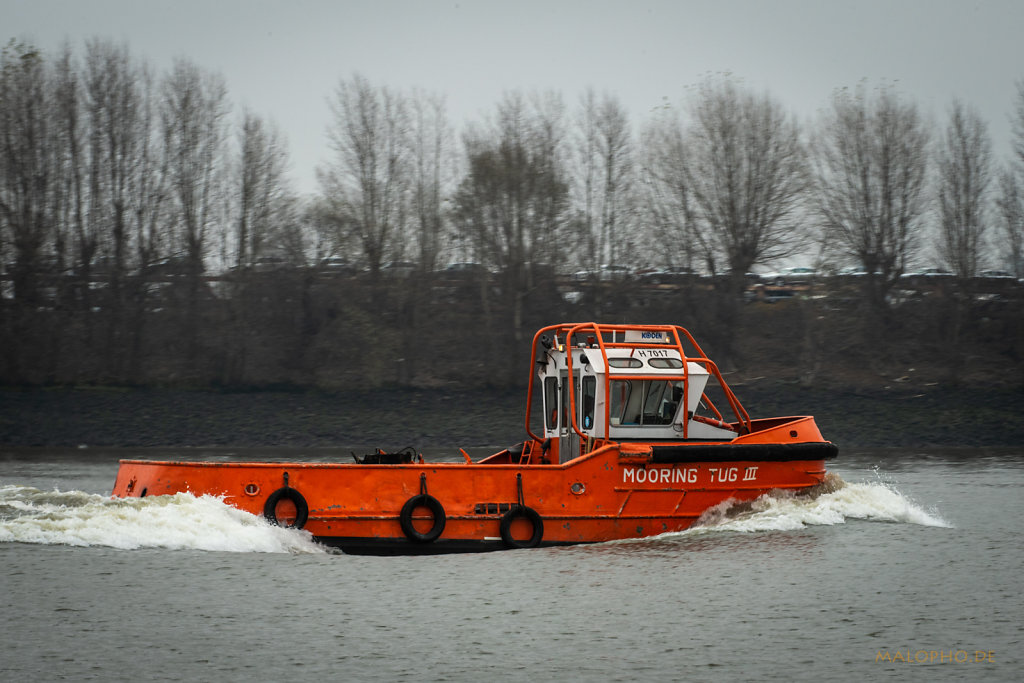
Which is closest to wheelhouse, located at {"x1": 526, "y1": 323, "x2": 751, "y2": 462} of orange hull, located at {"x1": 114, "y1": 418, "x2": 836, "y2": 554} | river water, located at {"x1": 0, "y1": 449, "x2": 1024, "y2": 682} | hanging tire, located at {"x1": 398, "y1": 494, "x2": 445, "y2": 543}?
orange hull, located at {"x1": 114, "y1": 418, "x2": 836, "y2": 554}

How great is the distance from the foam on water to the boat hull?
15cm

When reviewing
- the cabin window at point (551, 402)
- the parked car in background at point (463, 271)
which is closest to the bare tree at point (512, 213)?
the parked car in background at point (463, 271)

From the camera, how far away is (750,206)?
4072 centimetres

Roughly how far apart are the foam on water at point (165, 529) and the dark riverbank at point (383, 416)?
16.8m

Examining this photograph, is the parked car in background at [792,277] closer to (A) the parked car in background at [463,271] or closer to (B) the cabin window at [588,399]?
(A) the parked car in background at [463,271]

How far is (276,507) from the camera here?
13156 millimetres

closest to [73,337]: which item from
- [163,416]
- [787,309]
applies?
[163,416]

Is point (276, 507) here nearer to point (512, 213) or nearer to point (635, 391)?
point (635, 391)

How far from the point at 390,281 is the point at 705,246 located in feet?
37.7

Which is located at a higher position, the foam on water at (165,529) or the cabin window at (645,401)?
the cabin window at (645,401)

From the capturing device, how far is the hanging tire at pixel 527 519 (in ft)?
44.1

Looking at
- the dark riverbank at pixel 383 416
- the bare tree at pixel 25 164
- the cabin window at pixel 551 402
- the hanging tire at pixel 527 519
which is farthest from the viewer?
the bare tree at pixel 25 164

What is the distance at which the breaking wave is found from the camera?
46.4ft

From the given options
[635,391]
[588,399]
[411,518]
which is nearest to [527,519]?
[411,518]
